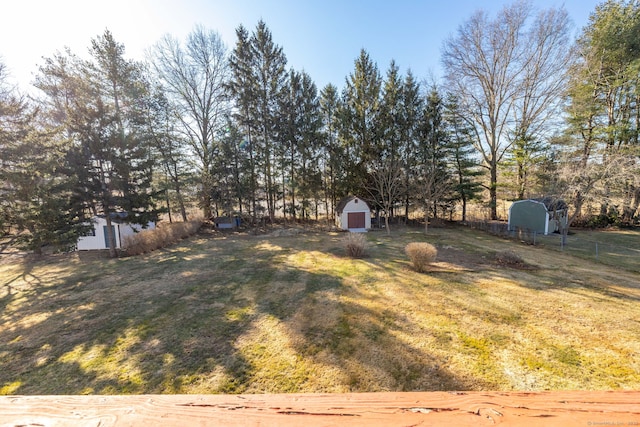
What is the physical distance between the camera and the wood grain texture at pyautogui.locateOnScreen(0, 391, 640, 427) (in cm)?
70

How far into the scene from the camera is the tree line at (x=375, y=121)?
596 inches

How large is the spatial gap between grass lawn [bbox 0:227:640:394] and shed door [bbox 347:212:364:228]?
28.8 ft

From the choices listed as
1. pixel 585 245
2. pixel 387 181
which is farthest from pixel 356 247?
pixel 585 245

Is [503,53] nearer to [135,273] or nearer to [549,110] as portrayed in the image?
[549,110]

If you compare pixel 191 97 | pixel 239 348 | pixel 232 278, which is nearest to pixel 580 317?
pixel 239 348

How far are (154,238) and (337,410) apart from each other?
49.4 feet

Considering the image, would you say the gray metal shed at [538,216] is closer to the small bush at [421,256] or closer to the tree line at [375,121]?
the tree line at [375,121]

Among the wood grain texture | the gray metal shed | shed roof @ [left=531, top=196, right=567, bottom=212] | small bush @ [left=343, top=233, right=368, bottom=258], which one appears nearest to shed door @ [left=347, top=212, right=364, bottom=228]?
small bush @ [left=343, top=233, right=368, bottom=258]

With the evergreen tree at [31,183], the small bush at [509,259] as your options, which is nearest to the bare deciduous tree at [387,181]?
the small bush at [509,259]

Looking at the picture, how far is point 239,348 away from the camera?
169 inches

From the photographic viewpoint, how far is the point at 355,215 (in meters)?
17.8

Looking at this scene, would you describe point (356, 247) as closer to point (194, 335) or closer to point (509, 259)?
point (509, 259)

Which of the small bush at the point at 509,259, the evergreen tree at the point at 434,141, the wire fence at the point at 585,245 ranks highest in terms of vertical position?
the evergreen tree at the point at 434,141

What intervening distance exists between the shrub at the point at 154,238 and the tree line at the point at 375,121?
0.99m
